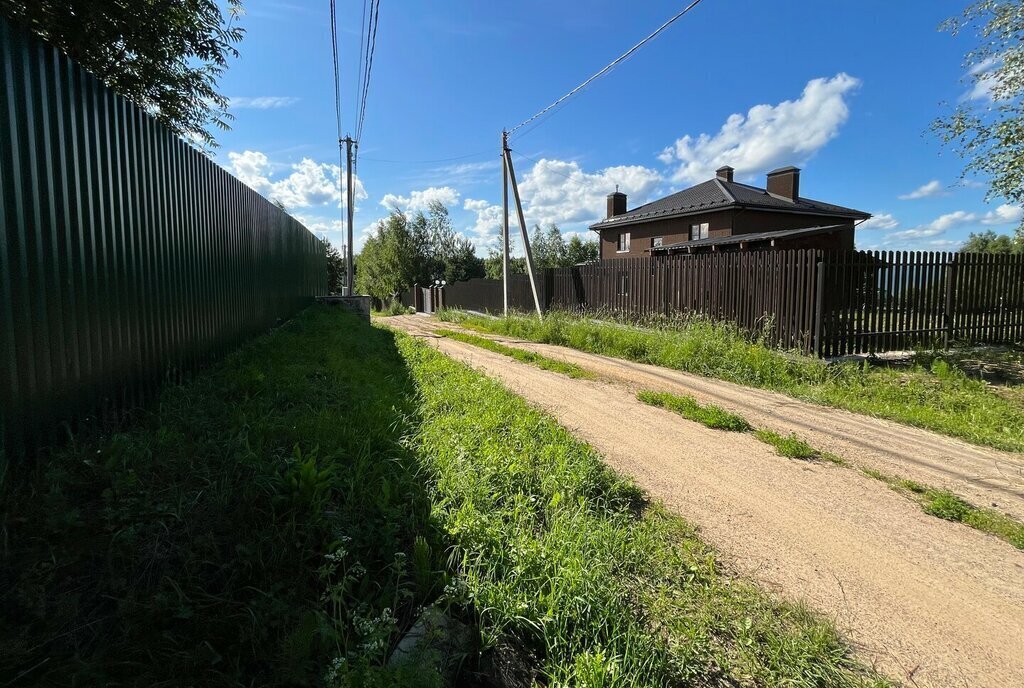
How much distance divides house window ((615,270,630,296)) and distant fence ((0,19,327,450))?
9.97 metres

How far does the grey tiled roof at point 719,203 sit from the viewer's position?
80.2ft

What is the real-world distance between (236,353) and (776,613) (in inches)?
239

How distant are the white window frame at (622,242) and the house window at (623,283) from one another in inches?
678

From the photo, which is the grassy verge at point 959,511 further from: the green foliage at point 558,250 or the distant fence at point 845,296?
the green foliage at point 558,250

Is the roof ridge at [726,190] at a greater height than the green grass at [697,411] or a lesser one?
greater

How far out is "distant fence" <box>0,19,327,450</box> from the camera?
2.52 metres

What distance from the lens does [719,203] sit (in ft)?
79.3

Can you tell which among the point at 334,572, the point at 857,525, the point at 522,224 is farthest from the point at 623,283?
the point at 334,572

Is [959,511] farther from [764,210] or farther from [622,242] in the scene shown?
[622,242]

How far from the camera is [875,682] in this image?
6.51 ft

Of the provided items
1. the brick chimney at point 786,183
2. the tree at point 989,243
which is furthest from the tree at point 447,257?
the tree at point 989,243

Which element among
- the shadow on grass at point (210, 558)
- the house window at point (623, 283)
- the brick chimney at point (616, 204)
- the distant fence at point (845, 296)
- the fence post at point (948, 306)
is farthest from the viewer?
the brick chimney at point (616, 204)

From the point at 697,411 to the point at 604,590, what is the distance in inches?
153

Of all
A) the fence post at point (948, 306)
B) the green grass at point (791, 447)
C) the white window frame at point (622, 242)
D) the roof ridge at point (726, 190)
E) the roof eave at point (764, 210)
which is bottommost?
the green grass at point (791, 447)
